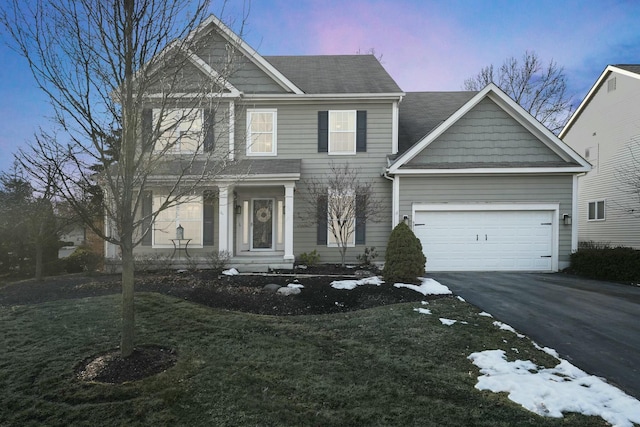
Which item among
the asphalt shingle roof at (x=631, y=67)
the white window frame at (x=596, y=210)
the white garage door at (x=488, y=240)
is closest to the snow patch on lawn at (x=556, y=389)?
the white garage door at (x=488, y=240)

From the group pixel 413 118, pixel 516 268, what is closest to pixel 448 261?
pixel 516 268

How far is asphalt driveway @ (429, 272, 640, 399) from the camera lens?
14.4 feet

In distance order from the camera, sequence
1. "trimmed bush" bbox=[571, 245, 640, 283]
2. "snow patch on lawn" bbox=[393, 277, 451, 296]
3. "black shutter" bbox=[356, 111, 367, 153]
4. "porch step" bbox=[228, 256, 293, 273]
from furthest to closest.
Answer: "black shutter" bbox=[356, 111, 367, 153]
"porch step" bbox=[228, 256, 293, 273]
"trimmed bush" bbox=[571, 245, 640, 283]
"snow patch on lawn" bbox=[393, 277, 451, 296]

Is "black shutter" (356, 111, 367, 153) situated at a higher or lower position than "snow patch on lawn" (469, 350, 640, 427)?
higher

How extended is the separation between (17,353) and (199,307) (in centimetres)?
266

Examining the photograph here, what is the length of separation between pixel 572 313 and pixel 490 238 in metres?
4.88

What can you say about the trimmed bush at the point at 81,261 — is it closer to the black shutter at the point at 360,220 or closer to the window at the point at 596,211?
the black shutter at the point at 360,220

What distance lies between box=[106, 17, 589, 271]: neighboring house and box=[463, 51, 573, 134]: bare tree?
1530 cm

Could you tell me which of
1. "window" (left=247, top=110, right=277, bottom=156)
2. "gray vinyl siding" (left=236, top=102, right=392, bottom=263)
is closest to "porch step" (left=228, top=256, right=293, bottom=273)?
"gray vinyl siding" (left=236, top=102, right=392, bottom=263)

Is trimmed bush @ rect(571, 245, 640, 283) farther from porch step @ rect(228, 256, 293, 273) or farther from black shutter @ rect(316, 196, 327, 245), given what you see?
porch step @ rect(228, 256, 293, 273)

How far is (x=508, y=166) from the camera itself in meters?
10.9

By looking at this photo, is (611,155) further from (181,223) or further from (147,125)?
(147,125)

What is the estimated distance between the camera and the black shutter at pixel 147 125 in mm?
4166

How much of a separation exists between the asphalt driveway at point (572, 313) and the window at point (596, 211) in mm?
9223
